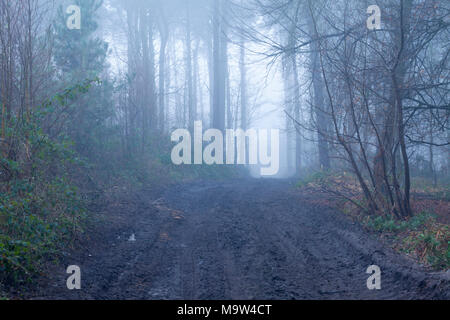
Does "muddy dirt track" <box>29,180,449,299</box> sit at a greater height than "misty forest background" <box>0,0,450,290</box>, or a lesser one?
lesser

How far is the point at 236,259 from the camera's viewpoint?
657 cm

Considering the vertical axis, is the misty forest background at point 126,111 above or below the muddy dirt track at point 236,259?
above

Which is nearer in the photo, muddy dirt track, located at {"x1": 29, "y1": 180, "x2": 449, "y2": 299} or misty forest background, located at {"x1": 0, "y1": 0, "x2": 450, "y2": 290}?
muddy dirt track, located at {"x1": 29, "y1": 180, "x2": 449, "y2": 299}

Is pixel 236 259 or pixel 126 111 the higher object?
pixel 126 111

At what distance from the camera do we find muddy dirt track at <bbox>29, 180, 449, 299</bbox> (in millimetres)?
5137

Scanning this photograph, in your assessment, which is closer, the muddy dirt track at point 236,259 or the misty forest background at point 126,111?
the muddy dirt track at point 236,259

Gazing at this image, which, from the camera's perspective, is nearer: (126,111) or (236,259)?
(236,259)

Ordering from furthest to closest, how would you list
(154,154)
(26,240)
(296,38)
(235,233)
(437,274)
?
(154,154), (296,38), (235,233), (26,240), (437,274)

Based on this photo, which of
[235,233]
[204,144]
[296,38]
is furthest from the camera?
[204,144]

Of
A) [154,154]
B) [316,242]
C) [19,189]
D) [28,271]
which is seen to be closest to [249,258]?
[316,242]

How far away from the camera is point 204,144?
2312 cm

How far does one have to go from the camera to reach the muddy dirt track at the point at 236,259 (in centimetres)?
514
